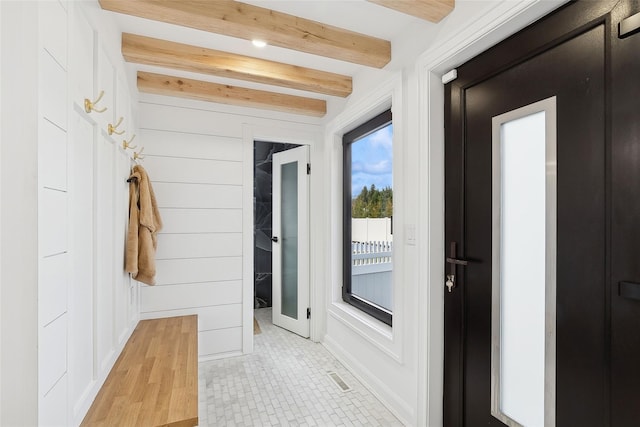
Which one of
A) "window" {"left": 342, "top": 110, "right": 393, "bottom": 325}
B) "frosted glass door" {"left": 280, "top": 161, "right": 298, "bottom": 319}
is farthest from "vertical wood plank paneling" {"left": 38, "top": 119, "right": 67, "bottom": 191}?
"frosted glass door" {"left": 280, "top": 161, "right": 298, "bottom": 319}

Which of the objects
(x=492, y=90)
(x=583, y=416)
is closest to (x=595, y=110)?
(x=492, y=90)

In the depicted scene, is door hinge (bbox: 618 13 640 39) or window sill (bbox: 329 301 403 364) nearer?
door hinge (bbox: 618 13 640 39)

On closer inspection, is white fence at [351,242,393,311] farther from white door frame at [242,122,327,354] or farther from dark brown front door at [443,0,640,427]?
dark brown front door at [443,0,640,427]

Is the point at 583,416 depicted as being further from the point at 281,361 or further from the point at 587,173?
the point at 281,361

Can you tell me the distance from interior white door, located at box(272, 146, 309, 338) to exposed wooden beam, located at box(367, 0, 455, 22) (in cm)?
186

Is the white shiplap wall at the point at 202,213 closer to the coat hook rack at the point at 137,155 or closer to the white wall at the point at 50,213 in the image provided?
the coat hook rack at the point at 137,155

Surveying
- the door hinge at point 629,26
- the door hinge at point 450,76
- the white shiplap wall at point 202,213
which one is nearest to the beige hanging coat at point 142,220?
the white shiplap wall at point 202,213

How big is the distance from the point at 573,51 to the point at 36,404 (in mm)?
2066

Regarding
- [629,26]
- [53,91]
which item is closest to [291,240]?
[53,91]

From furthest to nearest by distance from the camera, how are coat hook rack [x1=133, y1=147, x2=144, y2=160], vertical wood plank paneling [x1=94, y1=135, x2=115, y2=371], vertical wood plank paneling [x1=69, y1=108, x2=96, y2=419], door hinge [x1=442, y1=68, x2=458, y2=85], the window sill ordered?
coat hook rack [x1=133, y1=147, x2=144, y2=160]
the window sill
door hinge [x1=442, y1=68, x2=458, y2=85]
vertical wood plank paneling [x1=94, y1=135, x2=115, y2=371]
vertical wood plank paneling [x1=69, y1=108, x2=96, y2=419]

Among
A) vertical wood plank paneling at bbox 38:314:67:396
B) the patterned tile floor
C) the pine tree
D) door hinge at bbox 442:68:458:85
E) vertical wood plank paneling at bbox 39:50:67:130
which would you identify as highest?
door hinge at bbox 442:68:458:85

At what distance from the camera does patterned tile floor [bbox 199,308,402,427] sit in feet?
6.38

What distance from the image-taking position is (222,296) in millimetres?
2879

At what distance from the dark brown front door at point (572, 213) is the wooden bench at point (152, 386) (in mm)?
1416
